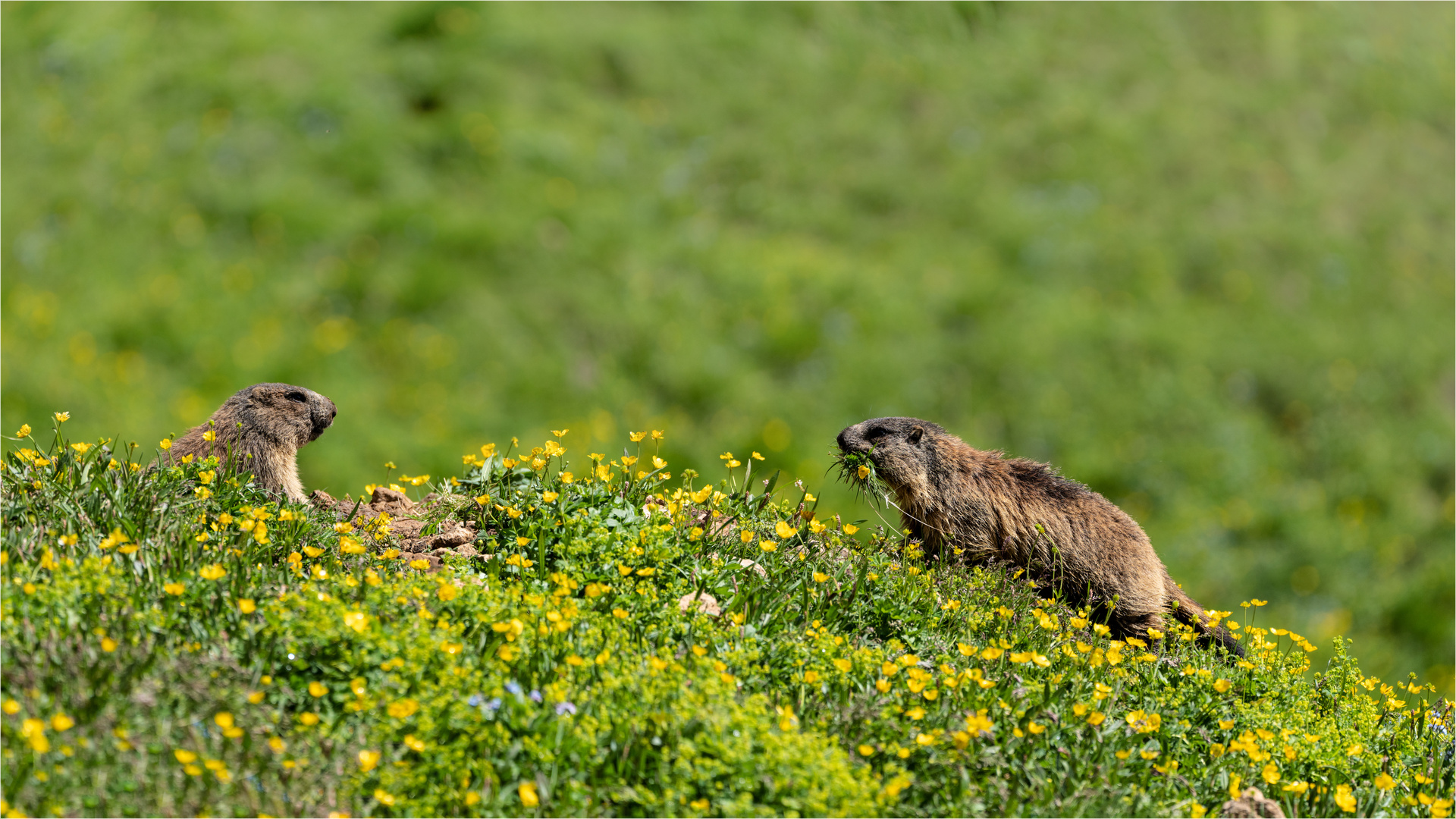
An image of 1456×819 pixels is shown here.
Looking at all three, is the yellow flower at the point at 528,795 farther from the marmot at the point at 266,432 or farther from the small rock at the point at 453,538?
the marmot at the point at 266,432

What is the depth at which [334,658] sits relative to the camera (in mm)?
3854

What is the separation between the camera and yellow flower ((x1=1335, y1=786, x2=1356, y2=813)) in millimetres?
3977

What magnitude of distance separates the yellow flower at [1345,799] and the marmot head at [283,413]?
514cm

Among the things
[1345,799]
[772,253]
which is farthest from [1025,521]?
[772,253]

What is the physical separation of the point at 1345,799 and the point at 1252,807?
307mm

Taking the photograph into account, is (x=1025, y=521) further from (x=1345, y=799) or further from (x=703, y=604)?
(x=1345, y=799)

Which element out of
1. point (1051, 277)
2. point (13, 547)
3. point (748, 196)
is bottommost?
point (13, 547)

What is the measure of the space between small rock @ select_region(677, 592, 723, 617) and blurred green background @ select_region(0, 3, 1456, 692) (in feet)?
12.7

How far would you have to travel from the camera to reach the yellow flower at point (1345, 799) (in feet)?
13.0

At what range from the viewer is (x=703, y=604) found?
471 centimetres

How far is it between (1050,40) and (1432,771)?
30.4 ft

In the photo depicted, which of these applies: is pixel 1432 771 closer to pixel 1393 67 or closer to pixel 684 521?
pixel 684 521

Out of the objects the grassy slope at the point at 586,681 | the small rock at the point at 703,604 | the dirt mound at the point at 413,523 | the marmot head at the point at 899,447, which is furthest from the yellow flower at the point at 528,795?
the marmot head at the point at 899,447

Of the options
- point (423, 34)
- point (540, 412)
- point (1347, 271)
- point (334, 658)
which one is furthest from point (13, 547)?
point (1347, 271)
